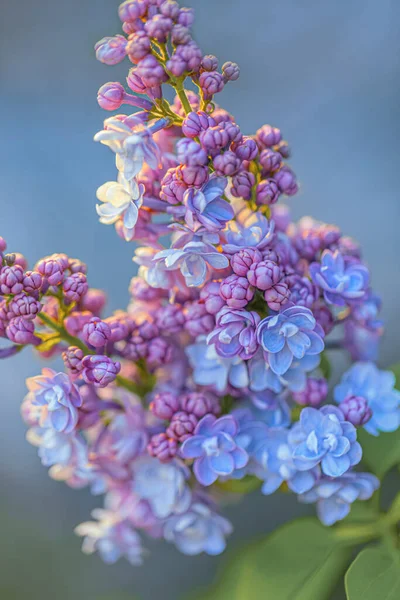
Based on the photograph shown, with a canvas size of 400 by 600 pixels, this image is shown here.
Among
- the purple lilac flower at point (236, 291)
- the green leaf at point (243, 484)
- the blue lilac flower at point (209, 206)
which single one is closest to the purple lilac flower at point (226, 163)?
the blue lilac flower at point (209, 206)

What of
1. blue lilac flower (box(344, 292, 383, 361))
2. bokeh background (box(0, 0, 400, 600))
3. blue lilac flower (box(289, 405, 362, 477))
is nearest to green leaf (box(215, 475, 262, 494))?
blue lilac flower (box(289, 405, 362, 477))

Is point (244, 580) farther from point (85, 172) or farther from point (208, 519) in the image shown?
point (85, 172)

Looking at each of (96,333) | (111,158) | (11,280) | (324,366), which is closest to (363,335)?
(324,366)

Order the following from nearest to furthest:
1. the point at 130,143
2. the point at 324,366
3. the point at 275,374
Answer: the point at 130,143 → the point at 275,374 → the point at 324,366

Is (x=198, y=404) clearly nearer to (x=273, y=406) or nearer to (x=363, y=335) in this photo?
(x=273, y=406)

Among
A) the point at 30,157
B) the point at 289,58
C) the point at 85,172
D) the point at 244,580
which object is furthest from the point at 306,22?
the point at 244,580

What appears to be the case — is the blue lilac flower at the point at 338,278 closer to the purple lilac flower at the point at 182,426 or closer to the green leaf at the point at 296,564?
the purple lilac flower at the point at 182,426

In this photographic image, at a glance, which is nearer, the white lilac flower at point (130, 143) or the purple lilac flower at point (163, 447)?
the white lilac flower at point (130, 143)
